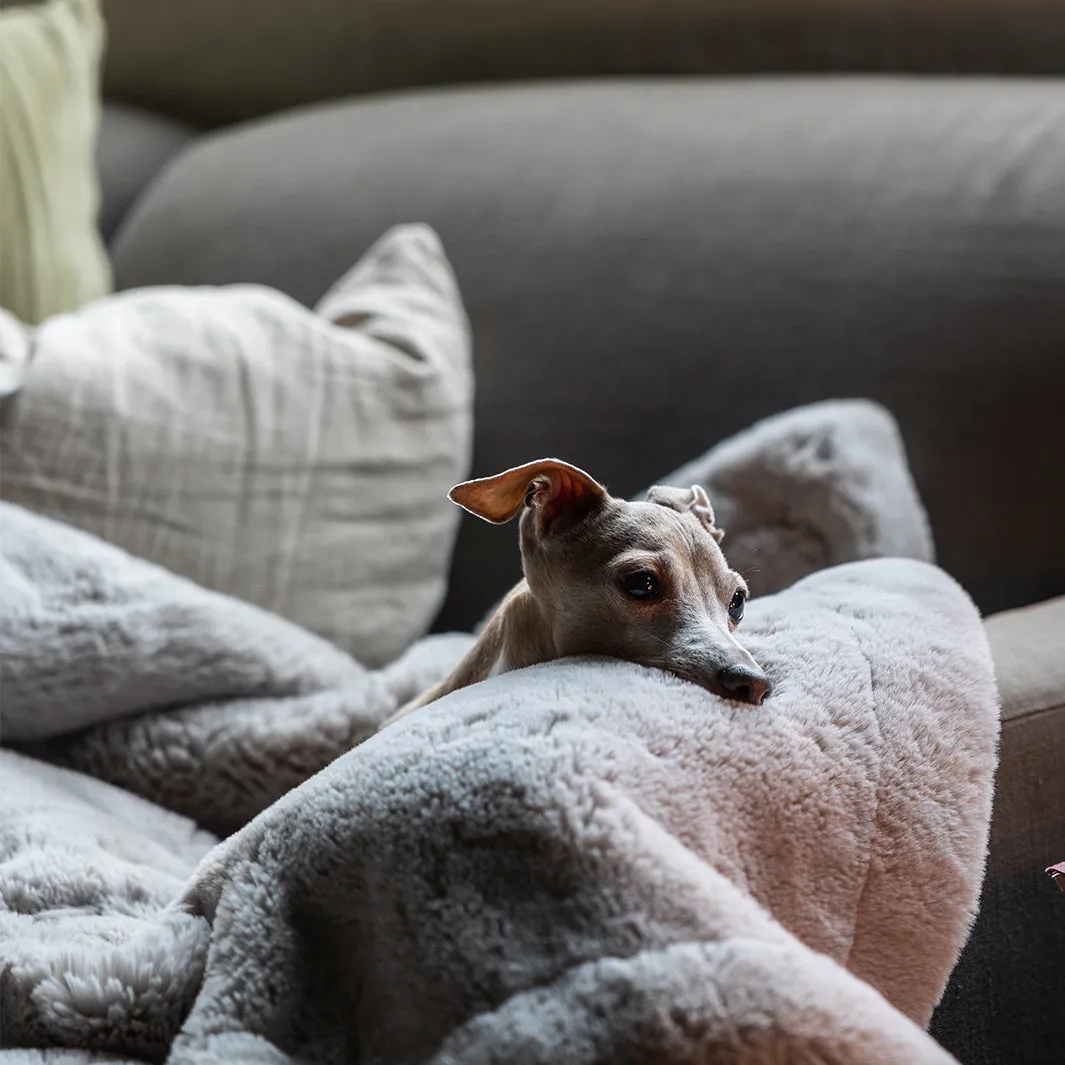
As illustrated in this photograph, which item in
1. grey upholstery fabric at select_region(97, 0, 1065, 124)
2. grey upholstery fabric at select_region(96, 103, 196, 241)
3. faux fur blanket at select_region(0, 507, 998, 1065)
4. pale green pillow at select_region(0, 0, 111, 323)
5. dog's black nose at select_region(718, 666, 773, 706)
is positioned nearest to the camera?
faux fur blanket at select_region(0, 507, 998, 1065)

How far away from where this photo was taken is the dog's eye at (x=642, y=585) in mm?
729

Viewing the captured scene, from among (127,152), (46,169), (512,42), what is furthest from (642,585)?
(127,152)

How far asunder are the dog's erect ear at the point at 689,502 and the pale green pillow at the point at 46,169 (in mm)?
979

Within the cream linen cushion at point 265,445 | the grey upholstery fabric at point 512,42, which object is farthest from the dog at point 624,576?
the grey upholstery fabric at point 512,42

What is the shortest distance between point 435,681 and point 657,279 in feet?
1.78

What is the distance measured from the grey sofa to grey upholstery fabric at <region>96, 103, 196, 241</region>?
59mm

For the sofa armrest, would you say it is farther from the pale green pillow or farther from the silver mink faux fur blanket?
the pale green pillow

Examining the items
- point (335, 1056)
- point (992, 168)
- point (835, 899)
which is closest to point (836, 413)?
point (992, 168)

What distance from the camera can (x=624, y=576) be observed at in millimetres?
732

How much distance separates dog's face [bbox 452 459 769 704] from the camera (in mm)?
722

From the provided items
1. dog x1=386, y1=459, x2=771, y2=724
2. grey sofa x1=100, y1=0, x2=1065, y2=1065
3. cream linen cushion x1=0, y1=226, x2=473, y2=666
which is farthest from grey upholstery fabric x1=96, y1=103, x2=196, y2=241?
dog x1=386, y1=459, x2=771, y2=724

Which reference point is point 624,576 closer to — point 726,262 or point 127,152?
point 726,262

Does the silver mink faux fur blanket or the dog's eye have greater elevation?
the dog's eye

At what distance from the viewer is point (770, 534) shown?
45.2 inches
